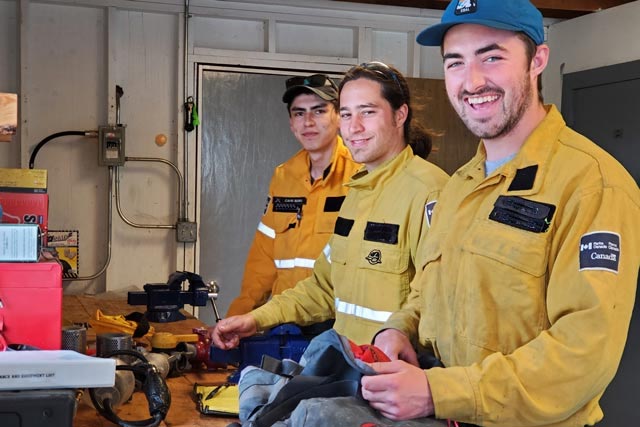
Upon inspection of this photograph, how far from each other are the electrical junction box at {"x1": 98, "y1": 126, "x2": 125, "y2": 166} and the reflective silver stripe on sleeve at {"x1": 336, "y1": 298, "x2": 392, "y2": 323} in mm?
2479

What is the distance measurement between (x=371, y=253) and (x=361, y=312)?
170 mm

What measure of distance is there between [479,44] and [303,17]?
3.33 m

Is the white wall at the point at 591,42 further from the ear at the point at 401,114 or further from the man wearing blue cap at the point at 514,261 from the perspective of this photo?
the man wearing blue cap at the point at 514,261

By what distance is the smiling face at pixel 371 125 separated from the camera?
2.42 meters

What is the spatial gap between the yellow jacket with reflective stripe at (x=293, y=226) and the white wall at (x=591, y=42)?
2.00m

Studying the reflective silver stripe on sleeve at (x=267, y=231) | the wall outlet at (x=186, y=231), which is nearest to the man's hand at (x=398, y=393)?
the reflective silver stripe on sleeve at (x=267, y=231)

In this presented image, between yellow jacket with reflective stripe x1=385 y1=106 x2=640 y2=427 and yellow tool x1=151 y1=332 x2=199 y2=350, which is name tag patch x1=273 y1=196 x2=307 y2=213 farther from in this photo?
yellow jacket with reflective stripe x1=385 y1=106 x2=640 y2=427

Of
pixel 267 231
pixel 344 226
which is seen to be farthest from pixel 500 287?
pixel 267 231

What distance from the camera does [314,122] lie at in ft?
10.6

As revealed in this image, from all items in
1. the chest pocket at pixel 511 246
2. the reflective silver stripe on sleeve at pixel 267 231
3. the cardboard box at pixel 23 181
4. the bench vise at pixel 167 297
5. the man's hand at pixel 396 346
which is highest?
the cardboard box at pixel 23 181

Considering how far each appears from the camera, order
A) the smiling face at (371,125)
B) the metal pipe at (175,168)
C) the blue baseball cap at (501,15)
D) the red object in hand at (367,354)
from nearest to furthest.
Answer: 1. the red object in hand at (367,354)
2. the blue baseball cap at (501,15)
3. the smiling face at (371,125)
4. the metal pipe at (175,168)

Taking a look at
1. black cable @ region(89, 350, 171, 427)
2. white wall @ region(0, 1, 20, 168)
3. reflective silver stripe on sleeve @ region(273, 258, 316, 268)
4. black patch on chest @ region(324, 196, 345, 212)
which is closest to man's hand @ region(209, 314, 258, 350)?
black cable @ region(89, 350, 171, 427)

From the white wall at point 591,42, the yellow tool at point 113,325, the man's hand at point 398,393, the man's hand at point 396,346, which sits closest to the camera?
the man's hand at point 398,393

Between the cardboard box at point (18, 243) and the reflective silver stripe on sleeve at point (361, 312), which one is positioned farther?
the reflective silver stripe on sleeve at point (361, 312)
